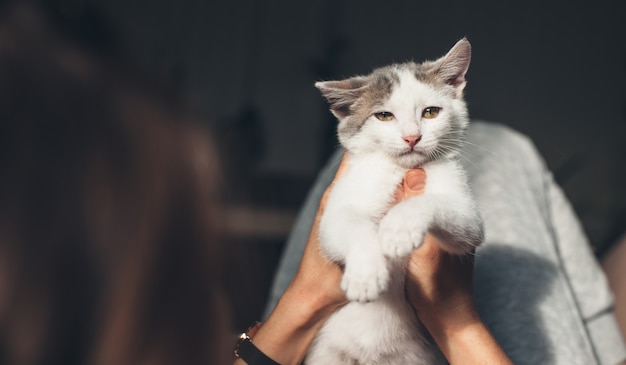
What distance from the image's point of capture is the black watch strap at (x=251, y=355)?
109 cm

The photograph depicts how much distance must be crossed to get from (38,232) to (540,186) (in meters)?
1.48

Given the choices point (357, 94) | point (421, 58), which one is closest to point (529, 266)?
point (357, 94)

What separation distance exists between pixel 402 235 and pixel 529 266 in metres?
0.69

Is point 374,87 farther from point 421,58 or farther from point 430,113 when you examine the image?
point 421,58

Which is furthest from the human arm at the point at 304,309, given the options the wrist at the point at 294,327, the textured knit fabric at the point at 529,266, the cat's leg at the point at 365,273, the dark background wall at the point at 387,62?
the dark background wall at the point at 387,62

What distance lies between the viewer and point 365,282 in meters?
0.79

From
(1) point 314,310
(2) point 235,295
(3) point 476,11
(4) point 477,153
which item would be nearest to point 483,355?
(1) point 314,310

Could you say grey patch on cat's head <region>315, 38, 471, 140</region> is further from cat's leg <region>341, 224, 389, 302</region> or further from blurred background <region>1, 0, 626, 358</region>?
blurred background <region>1, 0, 626, 358</region>

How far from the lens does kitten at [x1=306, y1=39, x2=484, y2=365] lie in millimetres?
960

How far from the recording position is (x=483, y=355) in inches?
40.2

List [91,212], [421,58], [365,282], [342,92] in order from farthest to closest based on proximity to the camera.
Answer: [421,58] → [342,92] → [365,282] → [91,212]

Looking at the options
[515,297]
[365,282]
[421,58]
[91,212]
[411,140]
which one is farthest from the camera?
[421,58]

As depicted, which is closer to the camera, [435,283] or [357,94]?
[435,283]

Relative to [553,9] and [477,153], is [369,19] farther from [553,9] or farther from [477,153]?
[477,153]
